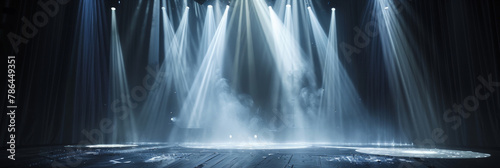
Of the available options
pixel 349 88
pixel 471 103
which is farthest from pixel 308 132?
pixel 471 103

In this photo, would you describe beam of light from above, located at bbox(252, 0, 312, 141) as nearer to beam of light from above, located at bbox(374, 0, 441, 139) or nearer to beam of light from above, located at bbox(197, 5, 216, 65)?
beam of light from above, located at bbox(197, 5, 216, 65)

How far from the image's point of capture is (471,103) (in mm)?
7613

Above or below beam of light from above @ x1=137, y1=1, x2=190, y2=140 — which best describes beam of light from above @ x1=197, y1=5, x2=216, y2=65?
above

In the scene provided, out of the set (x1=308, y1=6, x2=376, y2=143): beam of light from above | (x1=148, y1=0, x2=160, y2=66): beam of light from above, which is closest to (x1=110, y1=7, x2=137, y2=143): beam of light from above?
(x1=148, y1=0, x2=160, y2=66): beam of light from above

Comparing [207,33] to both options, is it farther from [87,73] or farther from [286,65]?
[87,73]

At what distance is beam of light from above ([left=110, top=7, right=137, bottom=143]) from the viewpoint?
11.3 m

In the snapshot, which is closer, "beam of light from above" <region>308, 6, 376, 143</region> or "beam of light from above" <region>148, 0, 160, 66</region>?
"beam of light from above" <region>308, 6, 376, 143</region>

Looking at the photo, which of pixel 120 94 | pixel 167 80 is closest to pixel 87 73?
pixel 120 94

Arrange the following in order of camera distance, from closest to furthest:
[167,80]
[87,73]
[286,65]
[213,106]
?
[87,73], [167,80], [213,106], [286,65]

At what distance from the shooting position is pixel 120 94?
11.4 m

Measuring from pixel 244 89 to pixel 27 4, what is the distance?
676 centimetres

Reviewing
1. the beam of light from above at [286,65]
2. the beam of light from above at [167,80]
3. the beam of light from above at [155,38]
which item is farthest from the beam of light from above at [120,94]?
the beam of light from above at [286,65]

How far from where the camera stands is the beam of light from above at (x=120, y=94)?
11.3 metres

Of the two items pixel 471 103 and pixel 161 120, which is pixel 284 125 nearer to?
pixel 161 120
